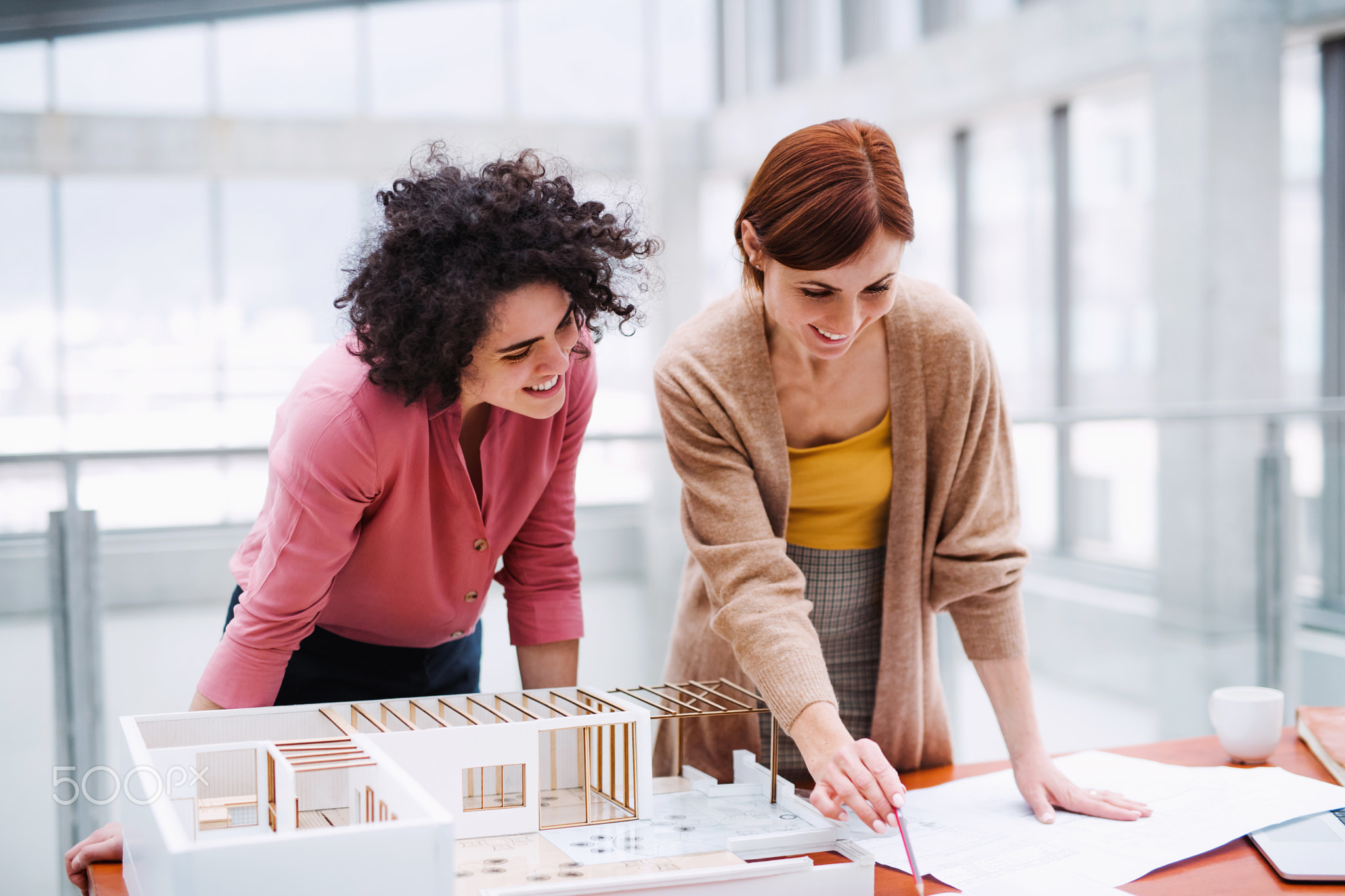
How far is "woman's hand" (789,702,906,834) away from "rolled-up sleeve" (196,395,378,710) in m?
0.51

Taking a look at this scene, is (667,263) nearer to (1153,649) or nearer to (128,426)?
(128,426)

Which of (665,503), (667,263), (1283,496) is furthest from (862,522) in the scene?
(667,263)

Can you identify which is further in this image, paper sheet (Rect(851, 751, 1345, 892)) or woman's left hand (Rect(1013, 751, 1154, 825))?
woman's left hand (Rect(1013, 751, 1154, 825))

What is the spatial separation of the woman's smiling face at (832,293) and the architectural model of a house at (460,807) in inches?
15.5

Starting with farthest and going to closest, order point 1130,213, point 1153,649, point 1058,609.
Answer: point 1130,213
point 1058,609
point 1153,649

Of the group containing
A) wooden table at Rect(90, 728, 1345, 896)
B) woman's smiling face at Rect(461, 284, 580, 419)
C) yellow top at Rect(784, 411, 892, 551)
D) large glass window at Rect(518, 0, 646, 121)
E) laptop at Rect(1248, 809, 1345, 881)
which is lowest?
wooden table at Rect(90, 728, 1345, 896)

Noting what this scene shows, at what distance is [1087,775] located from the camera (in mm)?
1316

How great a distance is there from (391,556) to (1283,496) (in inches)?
98.8

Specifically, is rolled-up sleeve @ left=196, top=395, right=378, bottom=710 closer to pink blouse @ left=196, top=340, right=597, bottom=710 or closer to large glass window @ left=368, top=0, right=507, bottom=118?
pink blouse @ left=196, top=340, right=597, bottom=710

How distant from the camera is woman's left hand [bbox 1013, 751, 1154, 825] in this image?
119cm

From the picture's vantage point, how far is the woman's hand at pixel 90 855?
3.59ft

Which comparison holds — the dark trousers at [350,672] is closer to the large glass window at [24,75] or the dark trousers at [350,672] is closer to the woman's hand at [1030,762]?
the woman's hand at [1030,762]

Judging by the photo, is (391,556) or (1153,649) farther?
(1153,649)

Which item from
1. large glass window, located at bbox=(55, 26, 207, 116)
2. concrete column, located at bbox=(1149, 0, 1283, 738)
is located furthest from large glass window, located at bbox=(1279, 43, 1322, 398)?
large glass window, located at bbox=(55, 26, 207, 116)
